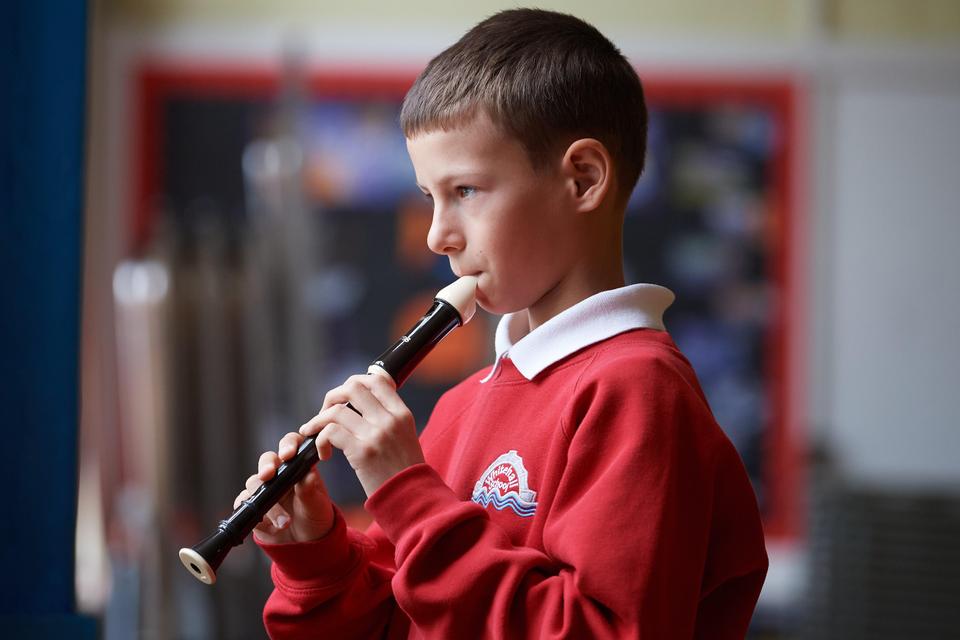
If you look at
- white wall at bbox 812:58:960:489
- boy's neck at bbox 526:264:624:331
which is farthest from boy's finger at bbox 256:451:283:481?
white wall at bbox 812:58:960:489

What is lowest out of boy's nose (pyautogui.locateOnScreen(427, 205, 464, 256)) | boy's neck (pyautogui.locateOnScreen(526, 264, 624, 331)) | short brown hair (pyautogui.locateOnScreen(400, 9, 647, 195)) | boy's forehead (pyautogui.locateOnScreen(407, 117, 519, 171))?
boy's neck (pyautogui.locateOnScreen(526, 264, 624, 331))

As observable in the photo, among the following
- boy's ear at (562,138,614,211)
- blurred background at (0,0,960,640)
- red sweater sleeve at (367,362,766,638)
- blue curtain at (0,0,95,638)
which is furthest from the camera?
blurred background at (0,0,960,640)

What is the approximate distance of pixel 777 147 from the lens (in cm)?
410

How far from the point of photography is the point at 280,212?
2.82 meters

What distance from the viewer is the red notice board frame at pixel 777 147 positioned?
13.3ft

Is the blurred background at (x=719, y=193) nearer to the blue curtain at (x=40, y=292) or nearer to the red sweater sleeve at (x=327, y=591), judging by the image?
the blue curtain at (x=40, y=292)

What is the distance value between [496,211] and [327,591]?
1.00 ft

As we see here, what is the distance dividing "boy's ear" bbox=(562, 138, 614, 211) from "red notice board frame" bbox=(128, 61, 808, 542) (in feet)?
11.0

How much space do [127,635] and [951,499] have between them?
2415mm

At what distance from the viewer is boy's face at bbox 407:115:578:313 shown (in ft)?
2.54

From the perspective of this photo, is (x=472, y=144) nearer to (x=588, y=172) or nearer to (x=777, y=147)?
(x=588, y=172)

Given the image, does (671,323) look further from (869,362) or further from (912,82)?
(912,82)

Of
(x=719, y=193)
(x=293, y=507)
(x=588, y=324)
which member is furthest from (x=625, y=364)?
(x=719, y=193)

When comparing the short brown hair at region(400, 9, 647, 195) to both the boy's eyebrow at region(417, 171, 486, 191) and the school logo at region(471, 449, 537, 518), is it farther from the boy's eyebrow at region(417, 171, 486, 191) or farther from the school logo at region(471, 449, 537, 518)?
the school logo at region(471, 449, 537, 518)
